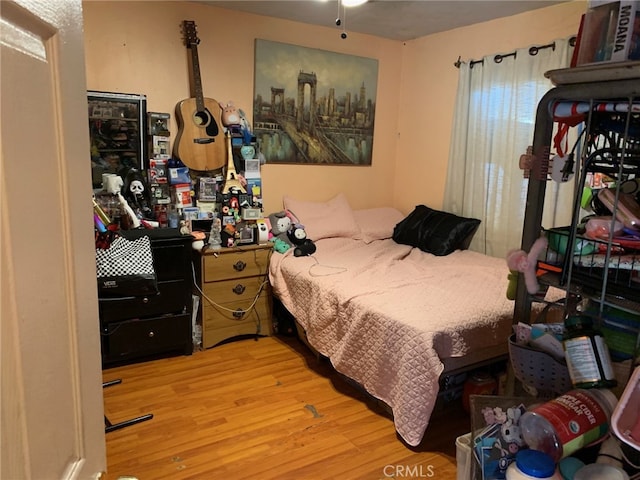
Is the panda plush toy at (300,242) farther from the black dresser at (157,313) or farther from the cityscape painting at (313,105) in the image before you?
the black dresser at (157,313)

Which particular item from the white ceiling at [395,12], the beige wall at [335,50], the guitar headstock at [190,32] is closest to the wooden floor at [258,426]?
the beige wall at [335,50]

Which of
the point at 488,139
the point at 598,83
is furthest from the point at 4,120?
the point at 488,139

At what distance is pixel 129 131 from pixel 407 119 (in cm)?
232

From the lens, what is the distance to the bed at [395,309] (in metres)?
2.24

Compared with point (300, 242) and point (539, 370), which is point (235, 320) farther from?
point (539, 370)

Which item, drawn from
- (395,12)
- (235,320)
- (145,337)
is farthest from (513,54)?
(145,337)

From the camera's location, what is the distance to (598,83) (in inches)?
40.5

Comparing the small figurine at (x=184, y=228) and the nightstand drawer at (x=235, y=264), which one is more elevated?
the small figurine at (x=184, y=228)

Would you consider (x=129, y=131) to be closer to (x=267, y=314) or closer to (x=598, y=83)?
(x=267, y=314)

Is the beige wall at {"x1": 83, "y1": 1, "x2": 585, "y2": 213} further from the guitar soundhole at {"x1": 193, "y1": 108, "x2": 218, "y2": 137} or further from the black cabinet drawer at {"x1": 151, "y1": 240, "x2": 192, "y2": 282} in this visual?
the black cabinet drawer at {"x1": 151, "y1": 240, "x2": 192, "y2": 282}

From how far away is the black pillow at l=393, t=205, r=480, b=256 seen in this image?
3.63m

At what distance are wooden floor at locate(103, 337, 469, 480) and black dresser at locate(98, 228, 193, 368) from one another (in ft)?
0.38

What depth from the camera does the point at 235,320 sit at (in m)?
3.41

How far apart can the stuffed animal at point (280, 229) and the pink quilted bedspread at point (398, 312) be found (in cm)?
9
